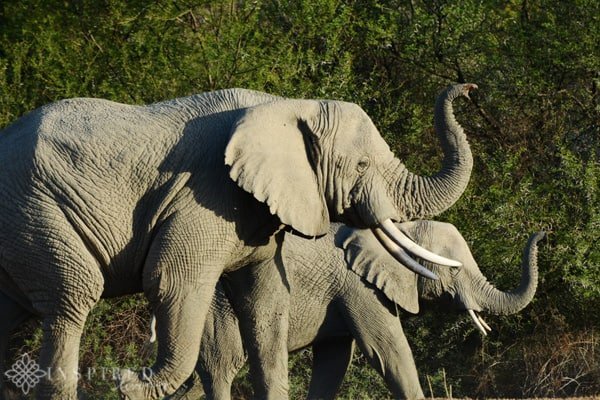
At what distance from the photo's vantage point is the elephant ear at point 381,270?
1152 centimetres

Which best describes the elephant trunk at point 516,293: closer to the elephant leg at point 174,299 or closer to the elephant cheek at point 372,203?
the elephant cheek at point 372,203

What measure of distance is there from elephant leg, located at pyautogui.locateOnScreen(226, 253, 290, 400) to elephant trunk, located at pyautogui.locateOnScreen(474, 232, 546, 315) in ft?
10.1

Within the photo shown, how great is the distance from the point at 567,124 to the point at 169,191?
770 centimetres

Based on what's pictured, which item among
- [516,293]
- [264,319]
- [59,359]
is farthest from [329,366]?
[59,359]

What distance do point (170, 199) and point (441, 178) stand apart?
146 centimetres

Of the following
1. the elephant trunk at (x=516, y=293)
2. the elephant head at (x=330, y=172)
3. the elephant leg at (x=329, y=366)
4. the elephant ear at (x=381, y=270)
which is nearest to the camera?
the elephant head at (x=330, y=172)

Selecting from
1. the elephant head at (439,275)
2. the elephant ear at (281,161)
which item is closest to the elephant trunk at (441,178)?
the elephant ear at (281,161)

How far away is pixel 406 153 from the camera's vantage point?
15.4 meters

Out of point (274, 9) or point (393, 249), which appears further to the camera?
point (274, 9)

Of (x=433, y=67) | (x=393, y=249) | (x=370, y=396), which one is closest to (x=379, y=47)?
(x=433, y=67)

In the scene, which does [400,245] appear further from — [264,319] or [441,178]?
[264,319]

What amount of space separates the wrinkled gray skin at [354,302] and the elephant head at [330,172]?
2622mm

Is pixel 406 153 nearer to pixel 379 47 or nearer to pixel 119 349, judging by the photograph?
pixel 379 47

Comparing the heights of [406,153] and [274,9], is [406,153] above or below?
below
